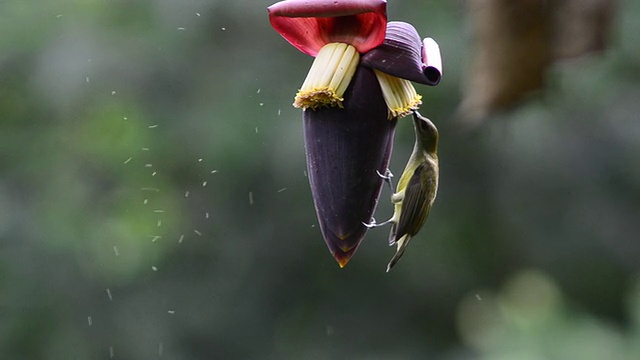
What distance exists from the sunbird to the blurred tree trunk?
0.40 meters

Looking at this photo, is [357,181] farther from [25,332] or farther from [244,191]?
[25,332]

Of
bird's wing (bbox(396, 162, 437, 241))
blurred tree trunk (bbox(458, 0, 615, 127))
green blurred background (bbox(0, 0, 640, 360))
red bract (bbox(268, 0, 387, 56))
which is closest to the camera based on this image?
blurred tree trunk (bbox(458, 0, 615, 127))

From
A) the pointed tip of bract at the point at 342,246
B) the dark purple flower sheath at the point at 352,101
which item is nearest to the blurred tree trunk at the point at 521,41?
the dark purple flower sheath at the point at 352,101

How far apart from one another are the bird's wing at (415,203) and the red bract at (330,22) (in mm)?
351

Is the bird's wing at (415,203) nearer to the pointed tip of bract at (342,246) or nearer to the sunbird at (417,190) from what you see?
the sunbird at (417,190)

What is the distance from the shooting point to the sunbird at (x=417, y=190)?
1.78 m

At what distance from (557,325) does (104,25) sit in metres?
2.78

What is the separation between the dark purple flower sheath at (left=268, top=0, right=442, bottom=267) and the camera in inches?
58.2

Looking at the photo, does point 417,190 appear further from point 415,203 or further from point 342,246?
point 342,246

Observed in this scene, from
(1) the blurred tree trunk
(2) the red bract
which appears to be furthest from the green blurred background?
(1) the blurred tree trunk

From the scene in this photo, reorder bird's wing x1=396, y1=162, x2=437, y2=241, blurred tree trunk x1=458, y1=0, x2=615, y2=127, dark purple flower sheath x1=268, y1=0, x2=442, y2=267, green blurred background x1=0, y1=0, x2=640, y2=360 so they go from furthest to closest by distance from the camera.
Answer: green blurred background x1=0, y1=0, x2=640, y2=360 < bird's wing x1=396, y1=162, x2=437, y2=241 < dark purple flower sheath x1=268, y1=0, x2=442, y2=267 < blurred tree trunk x1=458, y1=0, x2=615, y2=127

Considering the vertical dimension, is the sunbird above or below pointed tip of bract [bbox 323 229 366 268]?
below

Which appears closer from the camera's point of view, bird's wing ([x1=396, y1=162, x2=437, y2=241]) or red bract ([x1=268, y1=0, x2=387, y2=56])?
red bract ([x1=268, y1=0, x2=387, y2=56])

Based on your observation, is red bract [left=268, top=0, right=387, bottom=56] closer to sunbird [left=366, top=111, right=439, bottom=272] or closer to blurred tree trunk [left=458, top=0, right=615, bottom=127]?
blurred tree trunk [left=458, top=0, right=615, bottom=127]
